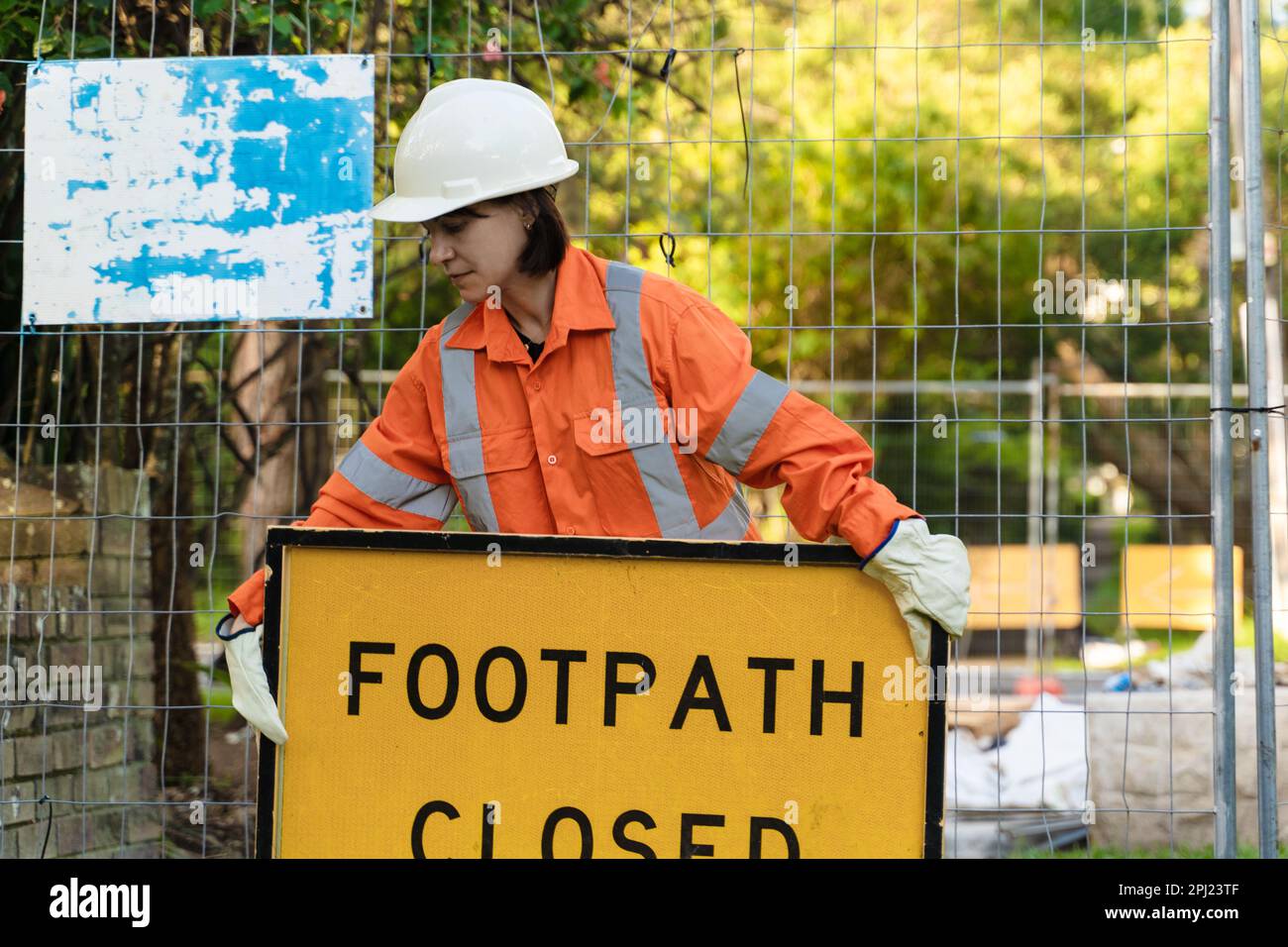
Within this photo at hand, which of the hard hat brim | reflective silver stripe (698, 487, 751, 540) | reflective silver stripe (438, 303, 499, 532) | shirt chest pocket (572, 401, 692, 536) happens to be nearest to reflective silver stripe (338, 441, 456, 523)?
reflective silver stripe (438, 303, 499, 532)

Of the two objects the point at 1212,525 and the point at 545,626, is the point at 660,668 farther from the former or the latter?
the point at 1212,525

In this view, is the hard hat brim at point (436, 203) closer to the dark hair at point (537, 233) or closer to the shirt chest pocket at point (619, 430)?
the dark hair at point (537, 233)

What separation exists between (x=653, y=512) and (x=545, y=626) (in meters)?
0.43

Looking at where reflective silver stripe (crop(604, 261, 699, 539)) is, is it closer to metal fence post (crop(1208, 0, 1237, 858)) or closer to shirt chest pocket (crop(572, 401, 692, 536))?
shirt chest pocket (crop(572, 401, 692, 536))

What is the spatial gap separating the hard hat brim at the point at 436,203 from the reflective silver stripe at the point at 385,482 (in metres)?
0.53

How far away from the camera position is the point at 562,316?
3078 mm

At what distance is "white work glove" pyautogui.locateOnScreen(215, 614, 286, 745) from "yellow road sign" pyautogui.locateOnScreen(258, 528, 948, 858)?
4 cm

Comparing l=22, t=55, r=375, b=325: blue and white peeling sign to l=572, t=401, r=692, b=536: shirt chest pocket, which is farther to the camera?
l=22, t=55, r=375, b=325: blue and white peeling sign

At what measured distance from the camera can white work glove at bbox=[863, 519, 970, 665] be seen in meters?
2.64

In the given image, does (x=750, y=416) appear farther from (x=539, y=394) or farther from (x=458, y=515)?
(x=458, y=515)

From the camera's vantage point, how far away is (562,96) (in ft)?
19.2

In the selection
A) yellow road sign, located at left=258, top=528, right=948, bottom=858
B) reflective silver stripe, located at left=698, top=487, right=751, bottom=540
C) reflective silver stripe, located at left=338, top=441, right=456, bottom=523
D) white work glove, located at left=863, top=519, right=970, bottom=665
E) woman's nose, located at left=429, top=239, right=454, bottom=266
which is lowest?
yellow road sign, located at left=258, top=528, right=948, bottom=858
